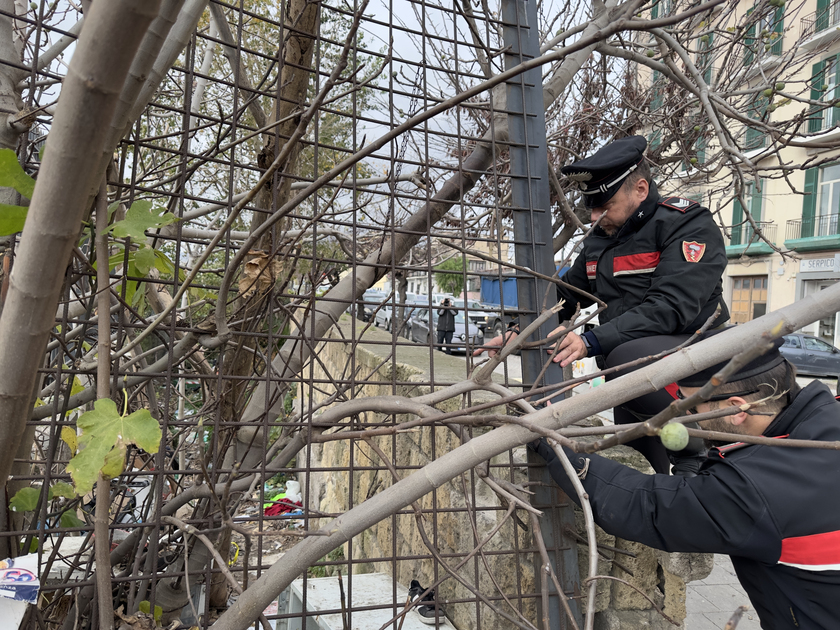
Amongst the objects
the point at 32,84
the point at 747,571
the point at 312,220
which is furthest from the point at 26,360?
the point at 747,571

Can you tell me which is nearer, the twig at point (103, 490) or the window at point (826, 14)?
the twig at point (103, 490)

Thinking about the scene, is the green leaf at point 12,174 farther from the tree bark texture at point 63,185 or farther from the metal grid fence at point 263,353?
the tree bark texture at point 63,185

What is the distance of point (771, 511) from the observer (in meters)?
1.41

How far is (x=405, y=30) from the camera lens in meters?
1.66

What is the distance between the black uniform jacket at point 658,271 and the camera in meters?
1.99

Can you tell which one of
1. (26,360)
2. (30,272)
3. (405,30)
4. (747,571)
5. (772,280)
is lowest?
(772,280)

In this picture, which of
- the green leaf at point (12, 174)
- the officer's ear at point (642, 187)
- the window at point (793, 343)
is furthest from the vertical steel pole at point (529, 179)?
the window at point (793, 343)

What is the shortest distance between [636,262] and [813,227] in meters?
19.6

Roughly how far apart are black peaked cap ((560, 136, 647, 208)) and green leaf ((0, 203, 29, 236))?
73.6 inches

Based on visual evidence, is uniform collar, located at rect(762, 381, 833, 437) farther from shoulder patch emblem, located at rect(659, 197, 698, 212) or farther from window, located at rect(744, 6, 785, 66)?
window, located at rect(744, 6, 785, 66)

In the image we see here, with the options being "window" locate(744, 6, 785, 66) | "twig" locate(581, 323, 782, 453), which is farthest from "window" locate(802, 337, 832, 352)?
"twig" locate(581, 323, 782, 453)

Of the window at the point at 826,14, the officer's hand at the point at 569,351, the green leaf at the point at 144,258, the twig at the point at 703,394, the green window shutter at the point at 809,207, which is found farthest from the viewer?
the green window shutter at the point at 809,207

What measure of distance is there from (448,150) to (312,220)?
4.42m

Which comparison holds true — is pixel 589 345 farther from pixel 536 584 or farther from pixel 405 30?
pixel 405 30
